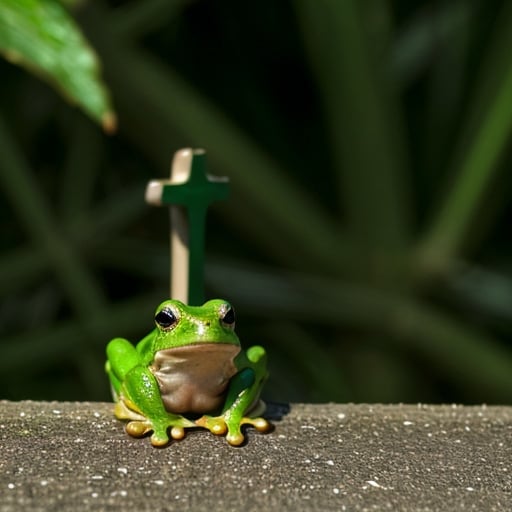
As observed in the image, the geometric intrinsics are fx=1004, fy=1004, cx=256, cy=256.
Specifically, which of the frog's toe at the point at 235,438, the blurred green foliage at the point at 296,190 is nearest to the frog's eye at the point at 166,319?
the frog's toe at the point at 235,438

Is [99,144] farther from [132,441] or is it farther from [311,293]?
[132,441]

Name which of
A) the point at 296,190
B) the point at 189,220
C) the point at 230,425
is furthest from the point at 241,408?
the point at 296,190

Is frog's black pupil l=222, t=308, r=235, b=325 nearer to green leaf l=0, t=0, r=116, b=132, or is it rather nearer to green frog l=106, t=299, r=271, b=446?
green frog l=106, t=299, r=271, b=446

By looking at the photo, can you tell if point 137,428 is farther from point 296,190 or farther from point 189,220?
point 296,190

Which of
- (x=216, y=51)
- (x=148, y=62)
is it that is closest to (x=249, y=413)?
(x=148, y=62)

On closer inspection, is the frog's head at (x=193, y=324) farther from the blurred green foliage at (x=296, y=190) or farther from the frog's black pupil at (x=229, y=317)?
the blurred green foliage at (x=296, y=190)

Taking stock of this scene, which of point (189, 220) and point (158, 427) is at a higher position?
point (189, 220)
